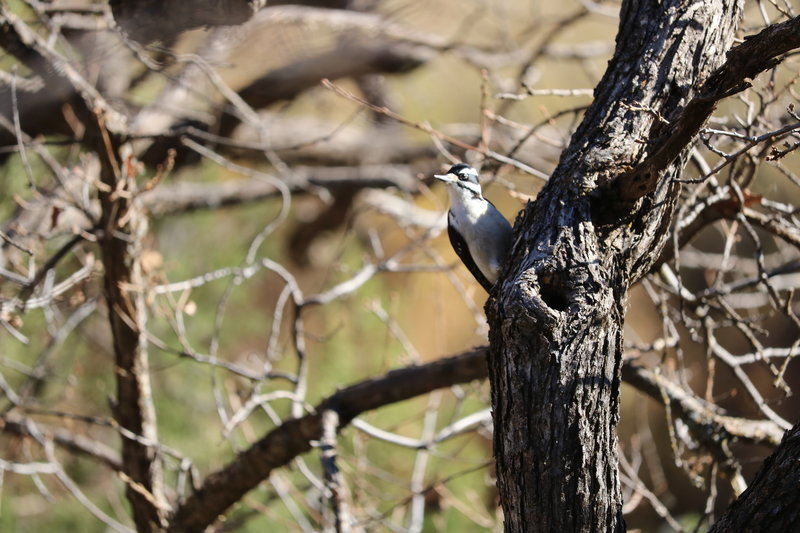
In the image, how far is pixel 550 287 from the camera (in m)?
2.10

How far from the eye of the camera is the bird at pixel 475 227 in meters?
3.34

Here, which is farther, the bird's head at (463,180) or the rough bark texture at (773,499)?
the bird's head at (463,180)

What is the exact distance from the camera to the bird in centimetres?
334

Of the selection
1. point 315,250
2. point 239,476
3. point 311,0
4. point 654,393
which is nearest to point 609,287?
point 654,393

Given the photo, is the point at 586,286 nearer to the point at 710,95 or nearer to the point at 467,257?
the point at 710,95

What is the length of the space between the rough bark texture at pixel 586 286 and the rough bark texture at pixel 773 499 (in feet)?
1.02

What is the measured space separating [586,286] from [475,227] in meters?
1.36

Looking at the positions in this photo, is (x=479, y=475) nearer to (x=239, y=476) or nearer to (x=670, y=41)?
(x=239, y=476)

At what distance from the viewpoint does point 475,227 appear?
11.2 feet

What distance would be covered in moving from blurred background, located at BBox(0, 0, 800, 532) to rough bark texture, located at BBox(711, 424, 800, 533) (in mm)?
699

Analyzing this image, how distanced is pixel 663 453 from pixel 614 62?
7979 mm

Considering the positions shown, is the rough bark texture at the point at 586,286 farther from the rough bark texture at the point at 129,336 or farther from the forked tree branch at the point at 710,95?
the rough bark texture at the point at 129,336

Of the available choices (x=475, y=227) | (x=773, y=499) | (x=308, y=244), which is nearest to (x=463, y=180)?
(x=475, y=227)

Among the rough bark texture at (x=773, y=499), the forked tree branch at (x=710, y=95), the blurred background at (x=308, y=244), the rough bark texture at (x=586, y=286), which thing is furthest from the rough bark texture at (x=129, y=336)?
the rough bark texture at (x=773, y=499)
